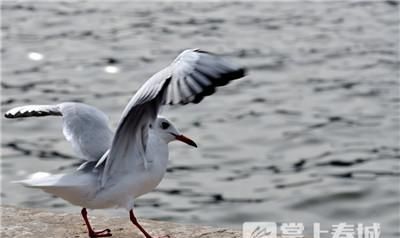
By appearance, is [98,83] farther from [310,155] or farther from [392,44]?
[392,44]

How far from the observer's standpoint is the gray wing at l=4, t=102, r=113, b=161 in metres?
5.33

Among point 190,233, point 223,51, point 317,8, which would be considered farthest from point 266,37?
point 190,233

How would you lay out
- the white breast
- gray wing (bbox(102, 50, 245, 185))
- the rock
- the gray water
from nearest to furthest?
gray wing (bbox(102, 50, 245, 185)) → the white breast → the rock → the gray water

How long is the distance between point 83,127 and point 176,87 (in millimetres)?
1147

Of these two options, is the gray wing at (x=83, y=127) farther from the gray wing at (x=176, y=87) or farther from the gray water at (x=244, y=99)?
the gray water at (x=244, y=99)

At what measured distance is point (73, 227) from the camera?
18.9ft

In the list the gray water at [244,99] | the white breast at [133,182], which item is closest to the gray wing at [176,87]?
the white breast at [133,182]

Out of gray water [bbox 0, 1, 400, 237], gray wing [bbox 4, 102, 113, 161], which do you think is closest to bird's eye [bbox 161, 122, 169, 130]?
gray wing [bbox 4, 102, 113, 161]

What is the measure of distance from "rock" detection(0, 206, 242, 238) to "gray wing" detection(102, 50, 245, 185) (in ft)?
2.87

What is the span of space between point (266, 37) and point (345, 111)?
123 inches

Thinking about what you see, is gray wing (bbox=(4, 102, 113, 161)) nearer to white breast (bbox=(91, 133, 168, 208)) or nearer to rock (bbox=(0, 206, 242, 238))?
white breast (bbox=(91, 133, 168, 208))

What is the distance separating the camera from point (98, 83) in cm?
1212

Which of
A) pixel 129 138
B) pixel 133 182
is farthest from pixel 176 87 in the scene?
pixel 133 182

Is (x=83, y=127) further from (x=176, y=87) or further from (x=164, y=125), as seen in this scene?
(x=176, y=87)
